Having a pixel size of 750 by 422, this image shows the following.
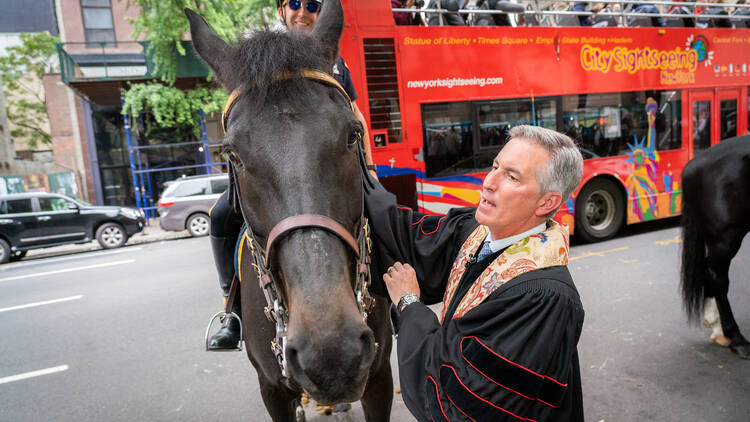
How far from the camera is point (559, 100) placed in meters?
7.77

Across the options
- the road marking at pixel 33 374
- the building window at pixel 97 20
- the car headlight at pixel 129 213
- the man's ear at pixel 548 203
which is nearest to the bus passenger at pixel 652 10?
the man's ear at pixel 548 203

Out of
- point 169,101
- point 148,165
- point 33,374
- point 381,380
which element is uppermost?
point 169,101

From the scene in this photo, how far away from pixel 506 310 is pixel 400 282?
0.52 meters

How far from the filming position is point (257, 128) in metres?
1.57

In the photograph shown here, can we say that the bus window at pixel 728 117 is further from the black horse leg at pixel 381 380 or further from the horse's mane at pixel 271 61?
the horse's mane at pixel 271 61

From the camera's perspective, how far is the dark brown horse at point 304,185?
1.31 meters

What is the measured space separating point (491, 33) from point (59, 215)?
12322mm

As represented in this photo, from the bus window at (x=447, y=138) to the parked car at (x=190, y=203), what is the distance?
25.8 ft

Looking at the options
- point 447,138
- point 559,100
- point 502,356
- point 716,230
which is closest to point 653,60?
point 559,100

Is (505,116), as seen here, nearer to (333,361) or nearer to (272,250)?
(272,250)

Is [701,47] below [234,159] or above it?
above

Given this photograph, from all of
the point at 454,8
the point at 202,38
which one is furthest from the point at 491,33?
the point at 202,38

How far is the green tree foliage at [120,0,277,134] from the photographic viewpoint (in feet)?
40.8

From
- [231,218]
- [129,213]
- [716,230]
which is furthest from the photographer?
[129,213]
